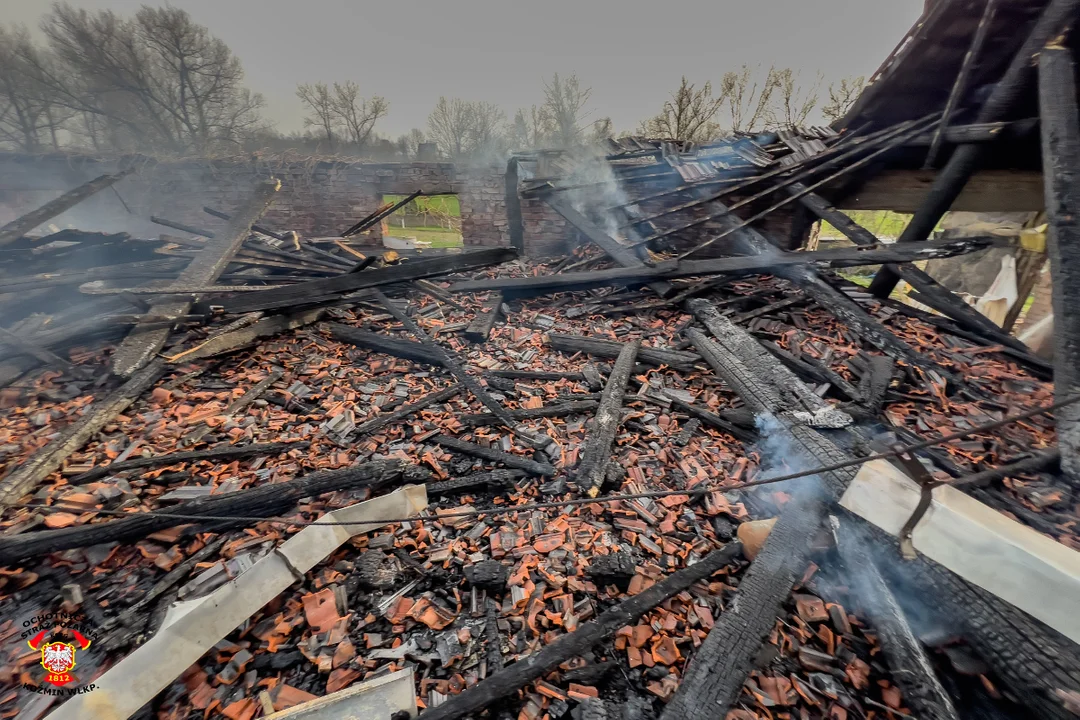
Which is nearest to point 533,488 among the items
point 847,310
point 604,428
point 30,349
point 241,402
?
point 604,428

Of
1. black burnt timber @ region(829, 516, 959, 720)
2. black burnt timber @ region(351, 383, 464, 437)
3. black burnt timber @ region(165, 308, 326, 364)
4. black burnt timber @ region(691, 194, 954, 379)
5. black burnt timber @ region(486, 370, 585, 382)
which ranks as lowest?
black burnt timber @ region(829, 516, 959, 720)

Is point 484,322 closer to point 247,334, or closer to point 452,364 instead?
point 452,364

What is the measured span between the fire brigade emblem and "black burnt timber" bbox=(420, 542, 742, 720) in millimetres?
1981

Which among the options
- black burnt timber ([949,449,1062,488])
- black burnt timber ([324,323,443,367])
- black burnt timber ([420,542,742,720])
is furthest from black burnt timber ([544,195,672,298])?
black burnt timber ([420,542,742,720])

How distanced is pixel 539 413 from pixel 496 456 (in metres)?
0.75

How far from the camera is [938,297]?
5.23m

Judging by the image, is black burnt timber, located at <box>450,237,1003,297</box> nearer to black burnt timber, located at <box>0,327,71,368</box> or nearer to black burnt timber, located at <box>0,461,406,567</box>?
black burnt timber, located at <box>0,461,406,567</box>

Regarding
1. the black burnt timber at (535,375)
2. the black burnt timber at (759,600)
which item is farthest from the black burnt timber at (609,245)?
the black burnt timber at (759,600)

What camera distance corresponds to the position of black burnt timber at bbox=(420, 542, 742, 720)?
2.07 metres

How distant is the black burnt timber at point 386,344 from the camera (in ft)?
17.5

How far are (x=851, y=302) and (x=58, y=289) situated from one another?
11.2 meters

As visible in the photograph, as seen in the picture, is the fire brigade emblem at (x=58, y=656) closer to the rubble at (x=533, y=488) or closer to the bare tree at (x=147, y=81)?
the rubble at (x=533, y=488)

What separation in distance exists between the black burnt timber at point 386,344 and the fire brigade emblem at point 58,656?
11.7 ft

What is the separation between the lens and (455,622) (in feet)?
8.18
